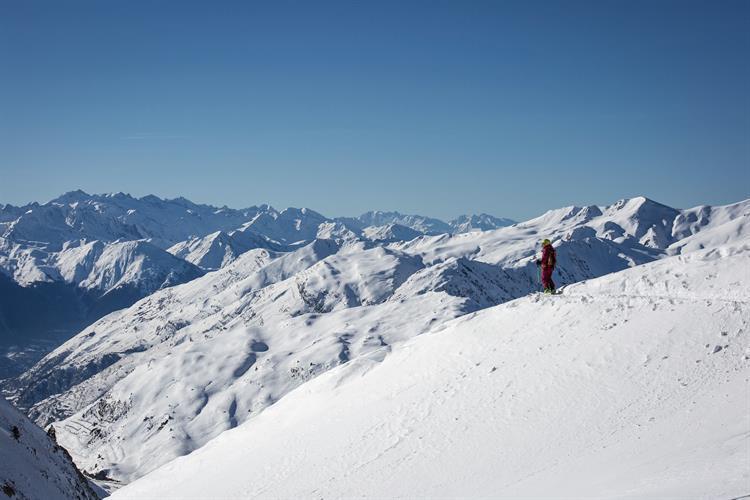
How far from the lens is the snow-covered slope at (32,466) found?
13.9 m

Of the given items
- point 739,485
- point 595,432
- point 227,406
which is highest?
point 739,485

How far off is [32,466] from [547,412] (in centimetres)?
1577

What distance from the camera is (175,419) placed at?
543 ft

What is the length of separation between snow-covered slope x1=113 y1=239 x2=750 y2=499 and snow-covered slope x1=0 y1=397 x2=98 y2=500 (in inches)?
268

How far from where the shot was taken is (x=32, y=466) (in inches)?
625

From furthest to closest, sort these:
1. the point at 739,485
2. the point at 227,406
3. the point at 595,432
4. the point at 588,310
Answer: the point at 227,406
the point at 588,310
the point at 595,432
the point at 739,485

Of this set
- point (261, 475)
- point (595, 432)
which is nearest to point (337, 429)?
point (261, 475)

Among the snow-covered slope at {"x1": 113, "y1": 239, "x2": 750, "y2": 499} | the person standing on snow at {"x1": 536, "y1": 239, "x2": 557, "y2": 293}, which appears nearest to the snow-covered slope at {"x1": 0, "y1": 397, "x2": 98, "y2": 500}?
the snow-covered slope at {"x1": 113, "y1": 239, "x2": 750, "y2": 499}

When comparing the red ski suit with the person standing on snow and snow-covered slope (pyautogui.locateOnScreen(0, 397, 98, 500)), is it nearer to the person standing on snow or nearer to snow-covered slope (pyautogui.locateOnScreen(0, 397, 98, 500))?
the person standing on snow

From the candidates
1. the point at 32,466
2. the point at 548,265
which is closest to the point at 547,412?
the point at 548,265

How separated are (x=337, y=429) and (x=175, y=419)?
154935mm

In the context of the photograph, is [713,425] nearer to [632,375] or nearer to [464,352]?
[632,375]

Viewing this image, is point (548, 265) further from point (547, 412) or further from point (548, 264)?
point (547, 412)

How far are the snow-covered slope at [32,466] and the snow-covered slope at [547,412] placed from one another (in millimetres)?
6811
